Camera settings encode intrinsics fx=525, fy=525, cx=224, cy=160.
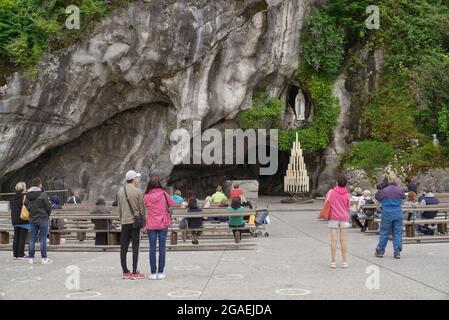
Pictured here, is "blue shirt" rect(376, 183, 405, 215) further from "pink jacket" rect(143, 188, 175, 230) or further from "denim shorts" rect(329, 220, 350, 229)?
"pink jacket" rect(143, 188, 175, 230)

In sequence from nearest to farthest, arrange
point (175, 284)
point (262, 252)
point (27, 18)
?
1. point (175, 284)
2. point (262, 252)
3. point (27, 18)

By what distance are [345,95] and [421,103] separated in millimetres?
4140

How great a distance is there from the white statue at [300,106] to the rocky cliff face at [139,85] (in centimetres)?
164

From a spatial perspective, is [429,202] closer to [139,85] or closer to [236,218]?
[236,218]

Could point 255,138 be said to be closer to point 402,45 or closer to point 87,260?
point 402,45

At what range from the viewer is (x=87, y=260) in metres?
10.5

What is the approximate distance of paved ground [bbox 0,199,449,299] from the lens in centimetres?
705

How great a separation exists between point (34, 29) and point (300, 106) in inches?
596

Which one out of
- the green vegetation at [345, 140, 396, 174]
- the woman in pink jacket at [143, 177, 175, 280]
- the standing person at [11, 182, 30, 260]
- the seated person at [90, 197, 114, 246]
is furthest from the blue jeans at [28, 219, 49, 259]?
the green vegetation at [345, 140, 396, 174]

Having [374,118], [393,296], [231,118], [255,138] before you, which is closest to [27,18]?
[231,118]

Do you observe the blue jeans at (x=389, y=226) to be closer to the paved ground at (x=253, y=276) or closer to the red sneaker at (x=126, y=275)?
the paved ground at (x=253, y=276)

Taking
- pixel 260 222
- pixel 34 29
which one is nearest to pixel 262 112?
pixel 34 29

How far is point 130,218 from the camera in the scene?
27.6ft
